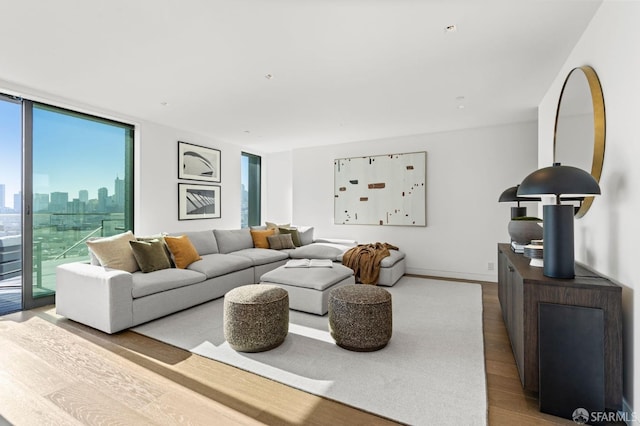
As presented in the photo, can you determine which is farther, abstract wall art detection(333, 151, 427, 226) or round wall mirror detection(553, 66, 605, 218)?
abstract wall art detection(333, 151, 427, 226)

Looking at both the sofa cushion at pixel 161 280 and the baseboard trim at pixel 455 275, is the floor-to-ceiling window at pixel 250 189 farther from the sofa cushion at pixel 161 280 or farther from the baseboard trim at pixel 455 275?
the baseboard trim at pixel 455 275

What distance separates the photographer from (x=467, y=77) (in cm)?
320

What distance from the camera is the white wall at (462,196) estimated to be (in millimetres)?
5004

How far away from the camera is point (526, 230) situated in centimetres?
279

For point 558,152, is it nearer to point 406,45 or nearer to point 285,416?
point 406,45

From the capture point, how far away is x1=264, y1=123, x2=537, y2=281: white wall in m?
5.00

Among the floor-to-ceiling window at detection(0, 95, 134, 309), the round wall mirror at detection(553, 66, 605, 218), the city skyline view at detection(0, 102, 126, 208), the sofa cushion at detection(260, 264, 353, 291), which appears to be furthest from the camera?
the floor-to-ceiling window at detection(0, 95, 134, 309)

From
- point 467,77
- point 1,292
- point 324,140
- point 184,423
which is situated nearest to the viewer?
point 184,423

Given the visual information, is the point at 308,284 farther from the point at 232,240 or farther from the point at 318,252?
the point at 232,240

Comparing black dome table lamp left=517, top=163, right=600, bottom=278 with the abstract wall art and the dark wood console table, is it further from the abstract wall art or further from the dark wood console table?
the abstract wall art

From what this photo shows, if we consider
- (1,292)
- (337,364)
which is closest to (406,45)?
(337,364)

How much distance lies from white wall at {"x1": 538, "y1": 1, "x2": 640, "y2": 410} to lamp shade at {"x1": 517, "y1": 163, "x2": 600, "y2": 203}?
0.64 ft

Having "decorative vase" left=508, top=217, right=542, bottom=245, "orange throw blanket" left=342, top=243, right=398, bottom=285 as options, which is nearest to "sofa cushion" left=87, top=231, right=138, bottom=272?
"orange throw blanket" left=342, top=243, right=398, bottom=285

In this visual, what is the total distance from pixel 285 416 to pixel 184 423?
1.81ft
